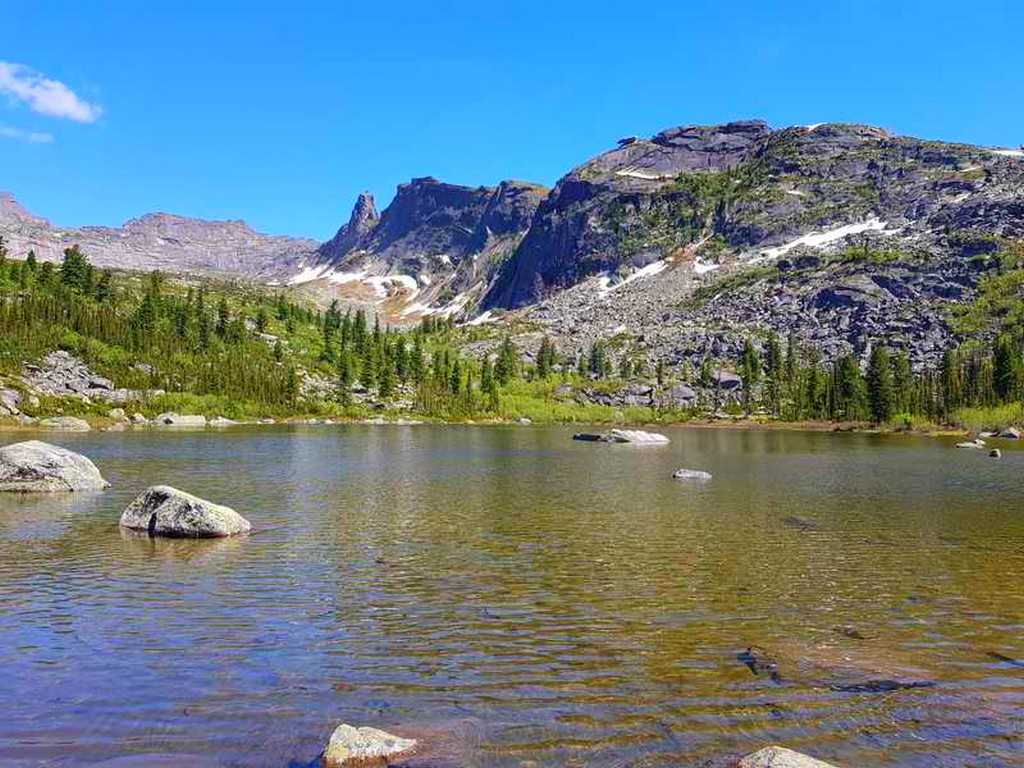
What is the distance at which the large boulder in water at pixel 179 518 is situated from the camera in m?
31.9

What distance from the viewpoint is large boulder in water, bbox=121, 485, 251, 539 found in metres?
31.9

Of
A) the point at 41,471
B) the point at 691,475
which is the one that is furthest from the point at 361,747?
the point at 691,475

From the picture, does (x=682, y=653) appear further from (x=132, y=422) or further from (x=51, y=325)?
(x=51, y=325)

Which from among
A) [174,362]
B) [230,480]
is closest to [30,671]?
[230,480]

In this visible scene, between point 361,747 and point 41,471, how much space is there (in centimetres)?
4337

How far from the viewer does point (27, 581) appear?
24062 mm

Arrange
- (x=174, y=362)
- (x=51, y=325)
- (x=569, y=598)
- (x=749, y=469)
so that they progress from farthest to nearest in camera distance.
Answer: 1. (x=174, y=362)
2. (x=51, y=325)
3. (x=749, y=469)
4. (x=569, y=598)

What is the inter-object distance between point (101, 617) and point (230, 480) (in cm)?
3613

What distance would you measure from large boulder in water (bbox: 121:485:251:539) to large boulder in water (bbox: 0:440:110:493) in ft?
50.7

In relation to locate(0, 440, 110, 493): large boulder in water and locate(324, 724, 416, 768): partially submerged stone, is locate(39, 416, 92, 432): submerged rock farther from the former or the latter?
locate(324, 724, 416, 768): partially submerged stone

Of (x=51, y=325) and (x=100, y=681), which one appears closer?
(x=100, y=681)

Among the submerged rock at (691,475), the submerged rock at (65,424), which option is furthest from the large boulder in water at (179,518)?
the submerged rock at (65,424)

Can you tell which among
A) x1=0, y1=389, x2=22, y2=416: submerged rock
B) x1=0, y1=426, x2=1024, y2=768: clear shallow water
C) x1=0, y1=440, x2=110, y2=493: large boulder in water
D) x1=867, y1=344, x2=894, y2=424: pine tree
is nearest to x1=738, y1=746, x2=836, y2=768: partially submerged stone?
x1=0, y1=426, x2=1024, y2=768: clear shallow water

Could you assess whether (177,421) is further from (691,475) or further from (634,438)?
(691,475)
